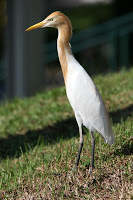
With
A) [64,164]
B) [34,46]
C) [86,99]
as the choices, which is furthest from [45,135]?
[34,46]

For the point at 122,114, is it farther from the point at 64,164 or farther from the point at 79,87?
the point at 79,87

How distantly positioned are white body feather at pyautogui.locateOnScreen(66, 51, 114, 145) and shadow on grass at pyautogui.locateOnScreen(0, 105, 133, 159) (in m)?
1.50

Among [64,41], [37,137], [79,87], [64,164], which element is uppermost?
[64,41]

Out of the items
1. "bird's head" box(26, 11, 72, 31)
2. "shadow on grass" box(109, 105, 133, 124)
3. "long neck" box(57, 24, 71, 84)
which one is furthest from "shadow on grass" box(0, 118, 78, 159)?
"bird's head" box(26, 11, 72, 31)

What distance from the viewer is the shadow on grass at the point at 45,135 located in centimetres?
522

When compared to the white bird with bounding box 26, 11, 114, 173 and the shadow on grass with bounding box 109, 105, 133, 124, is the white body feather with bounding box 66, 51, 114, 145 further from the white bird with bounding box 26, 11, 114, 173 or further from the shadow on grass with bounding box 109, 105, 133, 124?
the shadow on grass with bounding box 109, 105, 133, 124

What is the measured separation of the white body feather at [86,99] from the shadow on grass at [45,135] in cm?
150

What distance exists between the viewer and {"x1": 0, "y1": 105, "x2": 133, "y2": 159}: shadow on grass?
5217 mm

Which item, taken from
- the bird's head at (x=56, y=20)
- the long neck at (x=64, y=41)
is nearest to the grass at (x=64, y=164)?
the long neck at (x=64, y=41)

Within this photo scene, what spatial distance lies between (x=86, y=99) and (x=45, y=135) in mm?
2162

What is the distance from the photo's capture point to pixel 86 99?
138 inches

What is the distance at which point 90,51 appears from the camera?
14.3 metres

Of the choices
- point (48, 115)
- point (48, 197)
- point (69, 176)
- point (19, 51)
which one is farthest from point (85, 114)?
point (19, 51)

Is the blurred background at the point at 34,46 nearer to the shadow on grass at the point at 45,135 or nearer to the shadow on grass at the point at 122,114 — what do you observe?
the shadow on grass at the point at 45,135
